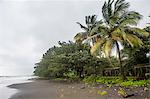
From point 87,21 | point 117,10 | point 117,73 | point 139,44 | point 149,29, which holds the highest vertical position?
point 87,21

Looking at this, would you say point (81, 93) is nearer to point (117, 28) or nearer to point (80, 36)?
point (117, 28)

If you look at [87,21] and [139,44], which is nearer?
[139,44]

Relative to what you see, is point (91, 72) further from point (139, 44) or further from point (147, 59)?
point (139, 44)

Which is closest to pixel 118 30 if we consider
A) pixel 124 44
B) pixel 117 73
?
pixel 124 44

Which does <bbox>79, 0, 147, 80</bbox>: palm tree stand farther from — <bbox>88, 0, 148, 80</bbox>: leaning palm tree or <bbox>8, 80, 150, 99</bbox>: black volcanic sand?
<bbox>8, 80, 150, 99</bbox>: black volcanic sand

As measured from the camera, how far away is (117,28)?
943 inches

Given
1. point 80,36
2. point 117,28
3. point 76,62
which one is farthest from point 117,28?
point 76,62

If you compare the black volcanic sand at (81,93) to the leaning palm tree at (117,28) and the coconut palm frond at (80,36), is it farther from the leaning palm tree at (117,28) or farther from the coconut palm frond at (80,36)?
the coconut palm frond at (80,36)

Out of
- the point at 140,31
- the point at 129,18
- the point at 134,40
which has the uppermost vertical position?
the point at 129,18

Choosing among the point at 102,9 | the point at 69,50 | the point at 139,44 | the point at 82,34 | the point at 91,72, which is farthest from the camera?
the point at 69,50

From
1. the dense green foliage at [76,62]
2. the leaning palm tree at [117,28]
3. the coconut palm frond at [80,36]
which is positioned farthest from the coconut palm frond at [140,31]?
the dense green foliage at [76,62]

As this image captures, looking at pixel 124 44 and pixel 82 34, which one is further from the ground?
pixel 82 34

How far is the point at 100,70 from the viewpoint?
37.8m

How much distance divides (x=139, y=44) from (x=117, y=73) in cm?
1026
